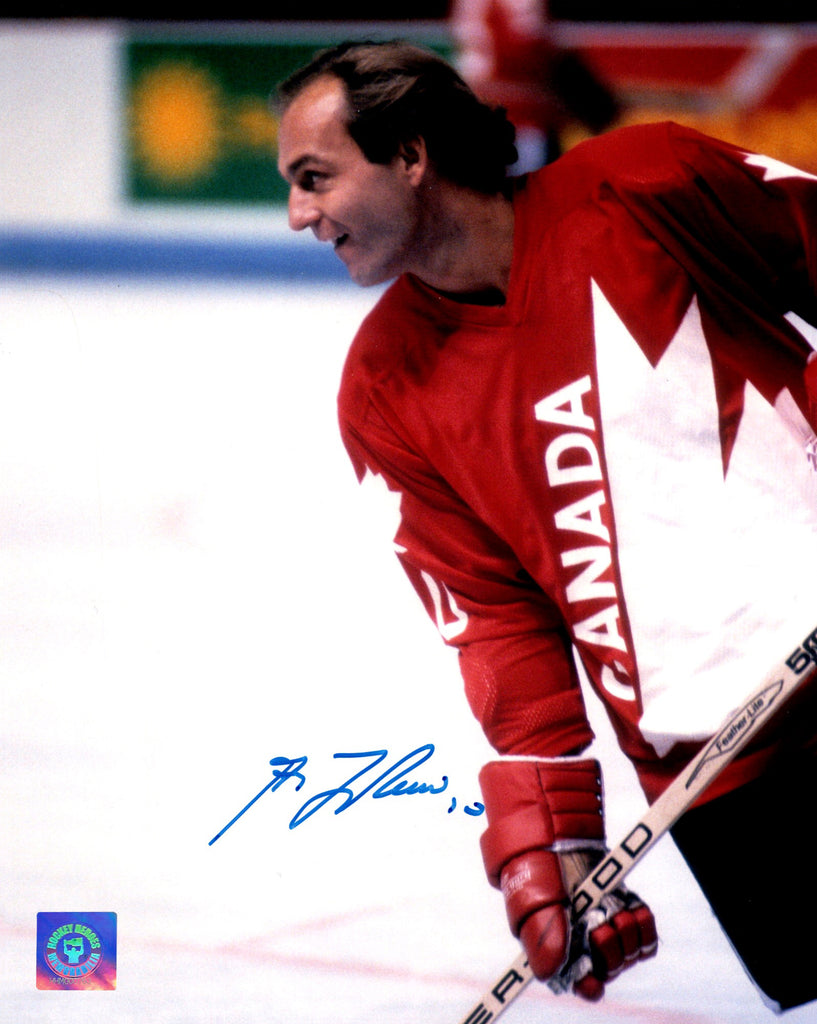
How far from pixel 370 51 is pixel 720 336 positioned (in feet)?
1.82

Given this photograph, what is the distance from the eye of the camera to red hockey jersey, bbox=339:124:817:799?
148cm

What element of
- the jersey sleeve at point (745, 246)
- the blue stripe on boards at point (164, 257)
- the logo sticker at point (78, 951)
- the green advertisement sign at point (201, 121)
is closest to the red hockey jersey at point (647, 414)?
the jersey sleeve at point (745, 246)

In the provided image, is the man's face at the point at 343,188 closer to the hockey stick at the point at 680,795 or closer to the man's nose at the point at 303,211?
the man's nose at the point at 303,211

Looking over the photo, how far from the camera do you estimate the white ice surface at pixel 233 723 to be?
1.82 m

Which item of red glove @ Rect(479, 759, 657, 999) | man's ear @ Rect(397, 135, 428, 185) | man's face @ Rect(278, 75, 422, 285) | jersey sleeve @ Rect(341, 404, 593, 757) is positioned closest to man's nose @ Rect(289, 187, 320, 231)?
man's face @ Rect(278, 75, 422, 285)

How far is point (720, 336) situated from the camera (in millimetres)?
1500

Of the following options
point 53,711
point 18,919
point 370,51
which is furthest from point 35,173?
point 18,919

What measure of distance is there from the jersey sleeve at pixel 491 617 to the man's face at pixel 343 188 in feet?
0.67

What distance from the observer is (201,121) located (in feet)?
7.89

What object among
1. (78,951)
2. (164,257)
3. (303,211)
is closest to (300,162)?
(303,211)

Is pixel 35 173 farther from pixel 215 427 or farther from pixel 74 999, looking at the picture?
pixel 74 999

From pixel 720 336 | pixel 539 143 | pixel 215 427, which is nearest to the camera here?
pixel 720 336

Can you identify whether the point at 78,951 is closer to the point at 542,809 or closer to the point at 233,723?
the point at 233,723

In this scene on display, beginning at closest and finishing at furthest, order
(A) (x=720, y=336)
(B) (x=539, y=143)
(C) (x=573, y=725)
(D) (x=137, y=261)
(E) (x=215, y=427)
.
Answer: (A) (x=720, y=336), (C) (x=573, y=725), (E) (x=215, y=427), (B) (x=539, y=143), (D) (x=137, y=261)
